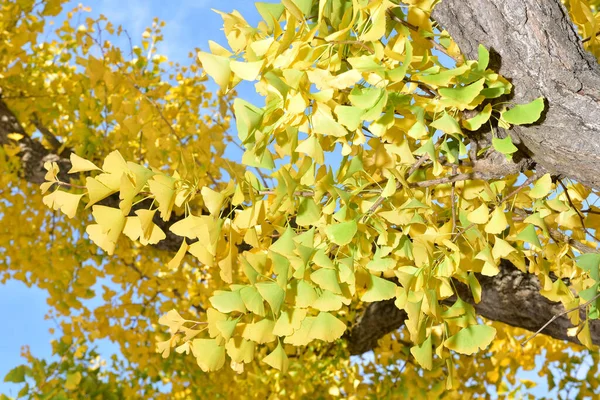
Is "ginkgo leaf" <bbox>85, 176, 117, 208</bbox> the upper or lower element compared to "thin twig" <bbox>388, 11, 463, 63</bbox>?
upper

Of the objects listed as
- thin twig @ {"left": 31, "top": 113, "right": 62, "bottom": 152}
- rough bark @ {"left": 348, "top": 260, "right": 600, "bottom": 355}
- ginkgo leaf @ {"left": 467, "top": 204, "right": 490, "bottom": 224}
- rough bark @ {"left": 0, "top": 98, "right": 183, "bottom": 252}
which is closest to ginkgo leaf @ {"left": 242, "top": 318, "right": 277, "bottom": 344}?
ginkgo leaf @ {"left": 467, "top": 204, "right": 490, "bottom": 224}

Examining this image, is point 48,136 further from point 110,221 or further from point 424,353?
point 424,353

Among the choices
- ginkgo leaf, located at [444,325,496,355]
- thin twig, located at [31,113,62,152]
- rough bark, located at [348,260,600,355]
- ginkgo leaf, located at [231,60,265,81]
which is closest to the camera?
ginkgo leaf, located at [231,60,265,81]

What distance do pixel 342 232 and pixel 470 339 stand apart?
334mm

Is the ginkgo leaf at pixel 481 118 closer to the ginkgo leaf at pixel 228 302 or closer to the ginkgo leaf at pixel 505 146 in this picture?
the ginkgo leaf at pixel 505 146

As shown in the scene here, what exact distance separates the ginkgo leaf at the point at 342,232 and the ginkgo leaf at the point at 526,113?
0.29 meters

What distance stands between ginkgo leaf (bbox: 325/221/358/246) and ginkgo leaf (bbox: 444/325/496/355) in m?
0.29

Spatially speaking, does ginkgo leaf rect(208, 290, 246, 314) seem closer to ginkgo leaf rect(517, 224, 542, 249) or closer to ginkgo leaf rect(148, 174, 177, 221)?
ginkgo leaf rect(148, 174, 177, 221)

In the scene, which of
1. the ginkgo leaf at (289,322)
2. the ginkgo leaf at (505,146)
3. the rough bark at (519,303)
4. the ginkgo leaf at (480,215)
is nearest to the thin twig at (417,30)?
the ginkgo leaf at (505,146)

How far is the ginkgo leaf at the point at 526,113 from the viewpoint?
0.85 meters

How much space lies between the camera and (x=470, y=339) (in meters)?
1.03

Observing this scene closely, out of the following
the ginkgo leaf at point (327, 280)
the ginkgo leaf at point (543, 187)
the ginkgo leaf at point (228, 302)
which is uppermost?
the ginkgo leaf at point (228, 302)

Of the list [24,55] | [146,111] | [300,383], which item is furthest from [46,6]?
[300,383]

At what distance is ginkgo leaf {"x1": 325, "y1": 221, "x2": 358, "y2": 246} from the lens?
918 mm
